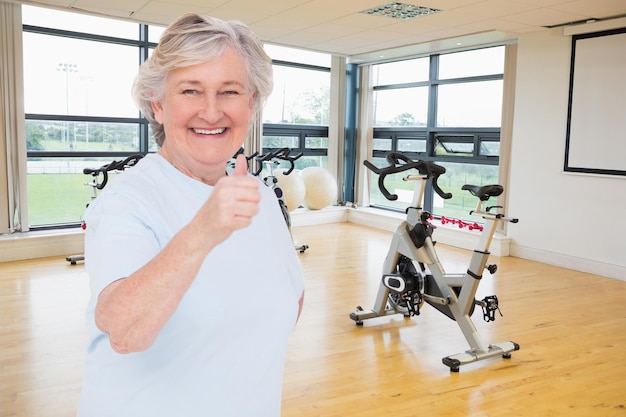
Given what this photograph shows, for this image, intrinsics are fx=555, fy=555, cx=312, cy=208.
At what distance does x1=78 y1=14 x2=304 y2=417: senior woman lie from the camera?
766mm

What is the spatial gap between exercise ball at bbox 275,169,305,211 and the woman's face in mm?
6752

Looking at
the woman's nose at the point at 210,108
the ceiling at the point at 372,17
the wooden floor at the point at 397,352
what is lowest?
the wooden floor at the point at 397,352

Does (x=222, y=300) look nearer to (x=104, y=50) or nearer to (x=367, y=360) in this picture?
(x=367, y=360)

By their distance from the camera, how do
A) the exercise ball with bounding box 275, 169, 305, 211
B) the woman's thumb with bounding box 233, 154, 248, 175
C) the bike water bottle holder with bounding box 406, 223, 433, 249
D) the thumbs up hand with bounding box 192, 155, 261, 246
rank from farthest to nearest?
the exercise ball with bounding box 275, 169, 305, 211
the bike water bottle holder with bounding box 406, 223, 433, 249
the woman's thumb with bounding box 233, 154, 248, 175
the thumbs up hand with bounding box 192, 155, 261, 246

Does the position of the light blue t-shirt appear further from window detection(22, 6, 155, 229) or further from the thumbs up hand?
window detection(22, 6, 155, 229)

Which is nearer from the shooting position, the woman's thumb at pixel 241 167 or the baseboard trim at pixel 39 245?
the woman's thumb at pixel 241 167

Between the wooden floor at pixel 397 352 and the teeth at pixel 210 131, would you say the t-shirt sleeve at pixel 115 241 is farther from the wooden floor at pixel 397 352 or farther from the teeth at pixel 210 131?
the wooden floor at pixel 397 352

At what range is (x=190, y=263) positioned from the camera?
0.75 m

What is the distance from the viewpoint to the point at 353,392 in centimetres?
301

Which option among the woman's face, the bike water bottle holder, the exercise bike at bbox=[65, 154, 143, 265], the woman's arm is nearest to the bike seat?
the bike water bottle holder

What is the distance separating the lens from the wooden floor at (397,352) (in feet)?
9.49

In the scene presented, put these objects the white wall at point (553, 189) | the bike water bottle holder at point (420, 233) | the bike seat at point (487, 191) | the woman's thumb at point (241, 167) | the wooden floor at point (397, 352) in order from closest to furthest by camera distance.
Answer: the woman's thumb at point (241, 167) < the wooden floor at point (397, 352) < the bike seat at point (487, 191) < the bike water bottle holder at point (420, 233) < the white wall at point (553, 189)

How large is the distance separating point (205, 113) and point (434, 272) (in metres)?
2.94

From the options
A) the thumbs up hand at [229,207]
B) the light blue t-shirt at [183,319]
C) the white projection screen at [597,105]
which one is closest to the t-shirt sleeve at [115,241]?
the light blue t-shirt at [183,319]
